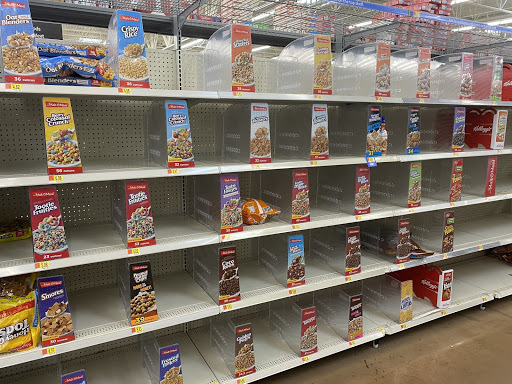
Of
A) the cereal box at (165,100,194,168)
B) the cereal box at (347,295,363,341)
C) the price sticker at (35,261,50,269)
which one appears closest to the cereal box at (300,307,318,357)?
the cereal box at (347,295,363,341)

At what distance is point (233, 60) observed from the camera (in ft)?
6.28

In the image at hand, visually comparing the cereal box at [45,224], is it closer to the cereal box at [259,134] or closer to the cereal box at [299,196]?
the cereal box at [259,134]

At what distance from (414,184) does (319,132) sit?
0.93 meters

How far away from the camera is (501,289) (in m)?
3.43

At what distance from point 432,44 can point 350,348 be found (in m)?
2.68

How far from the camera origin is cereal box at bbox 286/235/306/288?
2.28m

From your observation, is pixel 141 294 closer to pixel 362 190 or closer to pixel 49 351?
pixel 49 351

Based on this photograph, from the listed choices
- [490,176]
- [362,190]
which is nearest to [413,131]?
[362,190]

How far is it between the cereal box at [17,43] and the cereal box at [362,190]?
1851 mm

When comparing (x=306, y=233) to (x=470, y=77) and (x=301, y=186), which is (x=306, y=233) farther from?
(x=470, y=77)

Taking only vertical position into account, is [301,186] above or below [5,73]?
below

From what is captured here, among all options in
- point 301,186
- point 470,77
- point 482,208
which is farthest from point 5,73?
point 482,208

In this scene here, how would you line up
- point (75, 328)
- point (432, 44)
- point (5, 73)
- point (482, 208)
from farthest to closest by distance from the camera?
point (482, 208), point (432, 44), point (75, 328), point (5, 73)

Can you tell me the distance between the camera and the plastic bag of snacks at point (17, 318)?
160 centimetres
